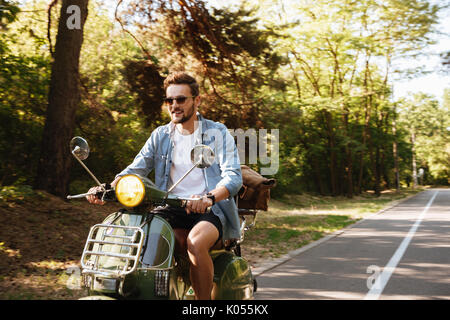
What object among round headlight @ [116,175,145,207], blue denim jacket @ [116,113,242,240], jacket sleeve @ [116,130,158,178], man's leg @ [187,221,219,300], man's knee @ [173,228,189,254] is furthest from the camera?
jacket sleeve @ [116,130,158,178]

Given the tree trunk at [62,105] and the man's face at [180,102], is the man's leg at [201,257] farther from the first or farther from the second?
the tree trunk at [62,105]

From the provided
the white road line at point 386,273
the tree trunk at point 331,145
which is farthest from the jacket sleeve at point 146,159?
the tree trunk at point 331,145

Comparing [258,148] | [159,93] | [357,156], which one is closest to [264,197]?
[159,93]

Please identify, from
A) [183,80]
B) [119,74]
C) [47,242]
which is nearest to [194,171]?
[183,80]

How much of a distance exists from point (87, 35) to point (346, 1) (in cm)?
1349

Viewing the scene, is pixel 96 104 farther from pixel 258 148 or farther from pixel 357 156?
pixel 357 156

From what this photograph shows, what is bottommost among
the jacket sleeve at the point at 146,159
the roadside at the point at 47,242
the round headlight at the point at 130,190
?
the roadside at the point at 47,242

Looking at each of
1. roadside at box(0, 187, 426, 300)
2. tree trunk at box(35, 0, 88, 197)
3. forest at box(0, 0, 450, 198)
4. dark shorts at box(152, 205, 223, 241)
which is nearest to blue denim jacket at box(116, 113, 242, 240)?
dark shorts at box(152, 205, 223, 241)

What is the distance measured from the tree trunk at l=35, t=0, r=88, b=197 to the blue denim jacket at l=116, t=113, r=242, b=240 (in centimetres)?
645

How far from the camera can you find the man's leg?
2.83 meters

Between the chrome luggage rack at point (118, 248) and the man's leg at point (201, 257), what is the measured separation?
1.23ft

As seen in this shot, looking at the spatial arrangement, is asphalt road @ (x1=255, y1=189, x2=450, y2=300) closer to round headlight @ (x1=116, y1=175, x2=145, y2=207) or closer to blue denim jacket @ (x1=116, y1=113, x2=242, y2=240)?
blue denim jacket @ (x1=116, y1=113, x2=242, y2=240)

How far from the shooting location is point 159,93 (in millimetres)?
11219

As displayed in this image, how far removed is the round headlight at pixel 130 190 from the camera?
2.64 meters
